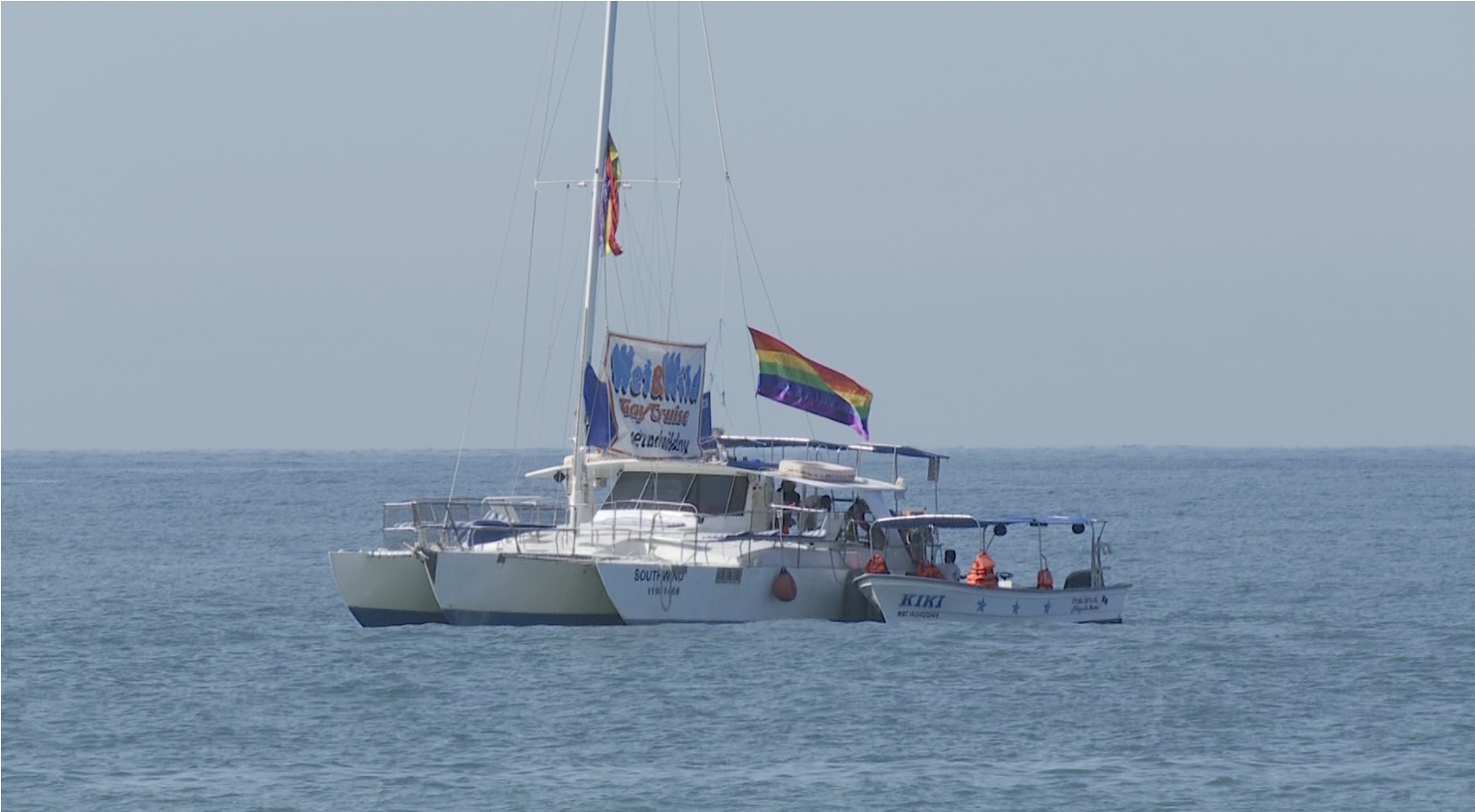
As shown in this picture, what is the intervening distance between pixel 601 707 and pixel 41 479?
14415cm

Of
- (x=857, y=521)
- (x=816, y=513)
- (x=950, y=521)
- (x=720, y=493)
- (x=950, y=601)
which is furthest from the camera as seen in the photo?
(x=816, y=513)

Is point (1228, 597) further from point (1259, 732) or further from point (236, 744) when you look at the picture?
point (236, 744)

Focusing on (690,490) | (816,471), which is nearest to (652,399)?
(690,490)

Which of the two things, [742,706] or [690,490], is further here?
[690,490]

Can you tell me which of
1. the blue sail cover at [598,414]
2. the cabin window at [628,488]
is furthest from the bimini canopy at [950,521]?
the blue sail cover at [598,414]

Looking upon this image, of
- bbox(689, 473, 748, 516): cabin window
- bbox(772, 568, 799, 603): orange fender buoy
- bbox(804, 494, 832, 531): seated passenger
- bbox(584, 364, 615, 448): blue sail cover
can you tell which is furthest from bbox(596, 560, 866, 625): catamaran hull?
bbox(584, 364, 615, 448): blue sail cover

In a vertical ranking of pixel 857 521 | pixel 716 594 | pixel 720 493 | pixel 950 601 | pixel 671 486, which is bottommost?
pixel 950 601

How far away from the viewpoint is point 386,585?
42.3 m

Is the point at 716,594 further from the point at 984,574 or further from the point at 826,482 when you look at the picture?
the point at 984,574

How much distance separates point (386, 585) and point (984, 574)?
11.1 meters

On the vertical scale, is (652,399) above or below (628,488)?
above

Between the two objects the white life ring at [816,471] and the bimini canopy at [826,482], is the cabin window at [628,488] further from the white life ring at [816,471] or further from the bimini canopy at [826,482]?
the white life ring at [816,471]

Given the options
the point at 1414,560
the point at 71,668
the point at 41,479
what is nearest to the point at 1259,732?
the point at 71,668

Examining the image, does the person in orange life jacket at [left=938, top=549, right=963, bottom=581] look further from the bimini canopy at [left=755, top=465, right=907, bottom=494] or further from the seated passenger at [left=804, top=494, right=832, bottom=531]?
the seated passenger at [left=804, top=494, right=832, bottom=531]
